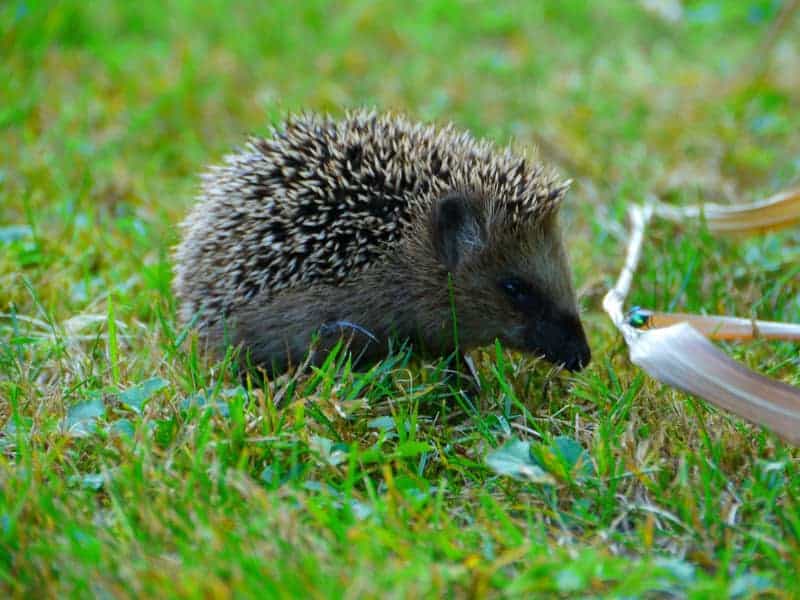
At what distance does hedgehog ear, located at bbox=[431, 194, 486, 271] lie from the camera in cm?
430

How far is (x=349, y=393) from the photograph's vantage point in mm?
3887

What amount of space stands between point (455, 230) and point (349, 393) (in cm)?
96

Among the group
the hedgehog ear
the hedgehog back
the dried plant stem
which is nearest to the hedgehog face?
the hedgehog ear

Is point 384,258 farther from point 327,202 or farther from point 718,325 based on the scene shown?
point 718,325

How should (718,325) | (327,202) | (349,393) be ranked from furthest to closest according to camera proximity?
(327,202) → (718,325) → (349,393)

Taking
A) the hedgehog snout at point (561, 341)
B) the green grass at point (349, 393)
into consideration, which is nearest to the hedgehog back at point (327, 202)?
the green grass at point (349, 393)

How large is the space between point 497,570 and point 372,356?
1.72 meters

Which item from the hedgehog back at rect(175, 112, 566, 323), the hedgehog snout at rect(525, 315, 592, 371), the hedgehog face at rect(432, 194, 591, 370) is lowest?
the hedgehog snout at rect(525, 315, 592, 371)

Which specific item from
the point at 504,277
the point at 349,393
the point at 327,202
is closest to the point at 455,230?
the point at 504,277

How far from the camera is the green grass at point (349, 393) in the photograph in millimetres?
2867

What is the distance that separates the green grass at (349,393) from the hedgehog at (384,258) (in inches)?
7.2

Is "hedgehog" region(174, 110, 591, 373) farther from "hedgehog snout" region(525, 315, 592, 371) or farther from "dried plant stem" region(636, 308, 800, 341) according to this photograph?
"dried plant stem" region(636, 308, 800, 341)

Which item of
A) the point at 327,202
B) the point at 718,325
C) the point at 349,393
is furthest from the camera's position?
the point at 327,202

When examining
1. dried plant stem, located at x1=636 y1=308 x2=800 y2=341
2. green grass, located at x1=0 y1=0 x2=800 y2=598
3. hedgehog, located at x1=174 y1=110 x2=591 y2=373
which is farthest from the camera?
hedgehog, located at x1=174 y1=110 x2=591 y2=373
